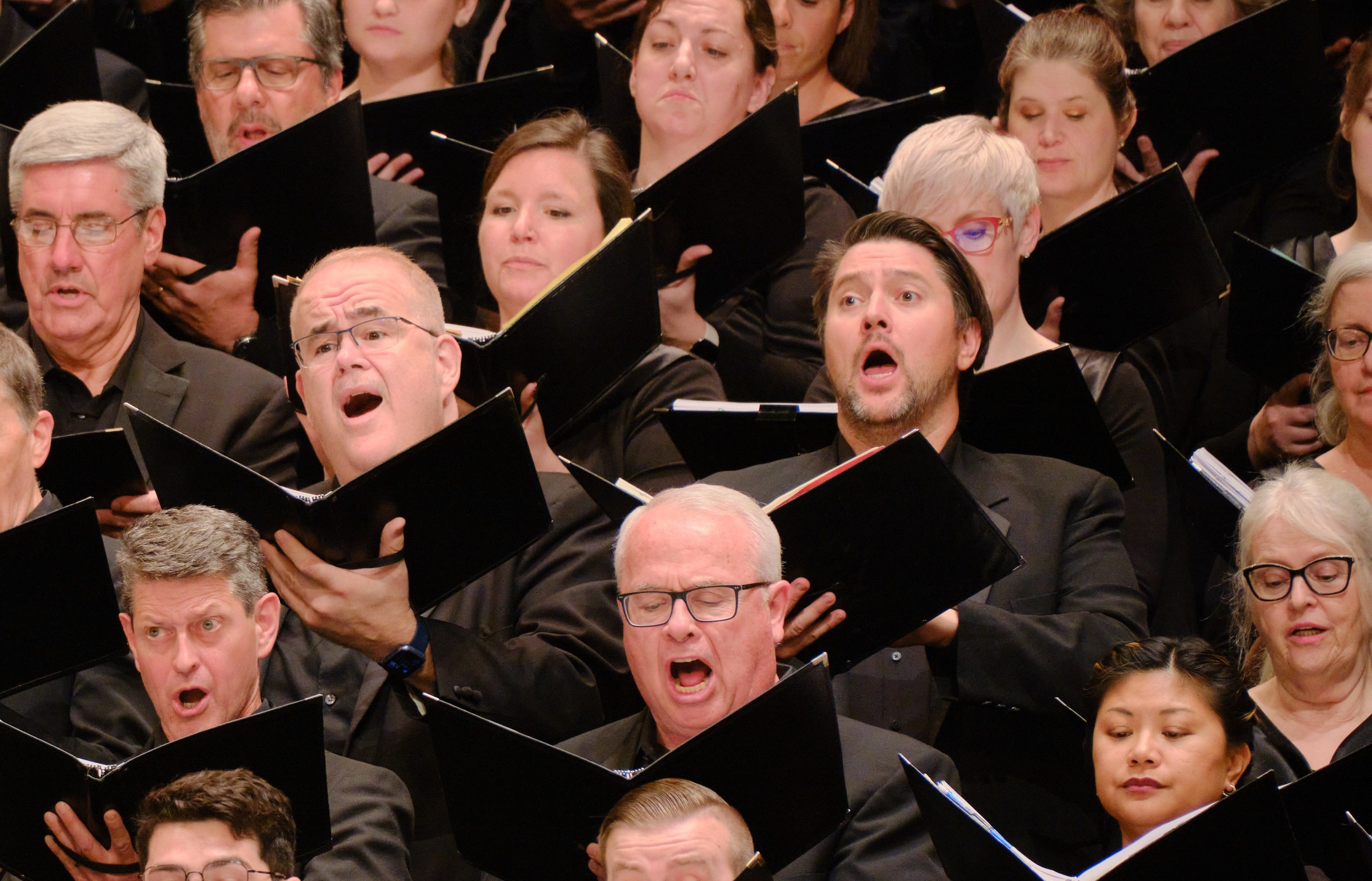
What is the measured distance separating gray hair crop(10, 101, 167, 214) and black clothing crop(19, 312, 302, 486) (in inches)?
11.7

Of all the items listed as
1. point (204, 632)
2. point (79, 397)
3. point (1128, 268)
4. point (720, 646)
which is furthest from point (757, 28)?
point (204, 632)

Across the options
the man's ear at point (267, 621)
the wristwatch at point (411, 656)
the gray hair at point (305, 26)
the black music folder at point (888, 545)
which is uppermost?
the gray hair at point (305, 26)

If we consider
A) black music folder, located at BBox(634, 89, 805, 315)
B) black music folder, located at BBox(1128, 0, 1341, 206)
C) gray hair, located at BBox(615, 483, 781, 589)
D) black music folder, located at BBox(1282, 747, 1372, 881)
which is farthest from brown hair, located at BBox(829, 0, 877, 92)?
black music folder, located at BBox(1282, 747, 1372, 881)

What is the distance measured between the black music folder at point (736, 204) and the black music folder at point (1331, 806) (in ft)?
5.44

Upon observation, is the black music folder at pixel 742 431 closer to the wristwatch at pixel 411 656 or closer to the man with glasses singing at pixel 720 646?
the man with glasses singing at pixel 720 646

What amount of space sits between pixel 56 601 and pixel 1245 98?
2.76 m

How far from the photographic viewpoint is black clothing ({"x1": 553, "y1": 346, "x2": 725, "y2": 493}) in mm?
3609

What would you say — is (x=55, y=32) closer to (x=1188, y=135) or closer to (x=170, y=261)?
(x=170, y=261)

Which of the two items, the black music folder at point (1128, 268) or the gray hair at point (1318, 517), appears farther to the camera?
the black music folder at point (1128, 268)

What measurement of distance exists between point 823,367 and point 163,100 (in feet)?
5.86

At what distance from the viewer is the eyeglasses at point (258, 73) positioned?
4410 millimetres

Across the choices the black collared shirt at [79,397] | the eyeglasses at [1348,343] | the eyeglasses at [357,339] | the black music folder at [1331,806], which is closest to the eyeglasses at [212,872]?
the eyeglasses at [357,339]

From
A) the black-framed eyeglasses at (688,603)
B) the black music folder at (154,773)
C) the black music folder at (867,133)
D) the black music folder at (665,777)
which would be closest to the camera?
the black music folder at (665,777)

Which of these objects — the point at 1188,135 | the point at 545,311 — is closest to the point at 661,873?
the point at 545,311
